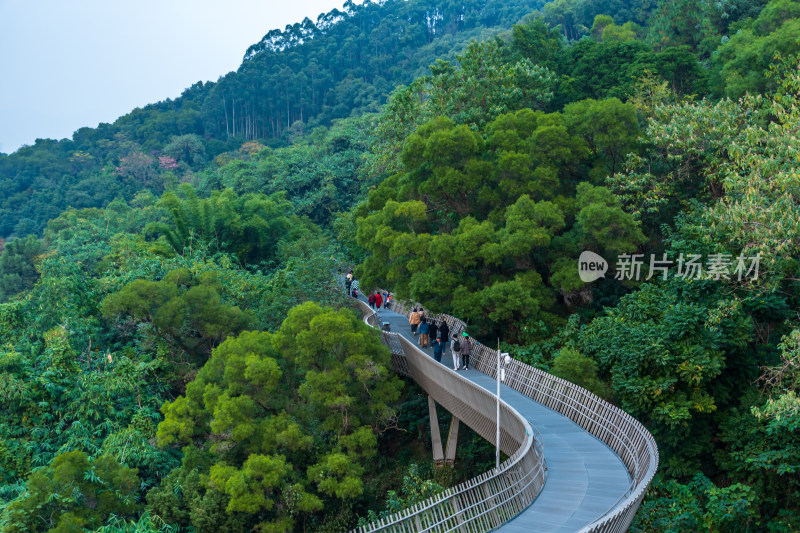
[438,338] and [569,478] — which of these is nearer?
[569,478]

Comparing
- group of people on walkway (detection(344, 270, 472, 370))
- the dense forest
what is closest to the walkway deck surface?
the dense forest

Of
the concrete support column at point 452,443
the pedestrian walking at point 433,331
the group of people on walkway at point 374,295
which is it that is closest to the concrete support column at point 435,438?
the concrete support column at point 452,443

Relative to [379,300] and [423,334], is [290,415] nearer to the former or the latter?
[423,334]

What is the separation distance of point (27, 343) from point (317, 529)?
11.5m

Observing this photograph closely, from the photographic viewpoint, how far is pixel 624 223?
1888 cm

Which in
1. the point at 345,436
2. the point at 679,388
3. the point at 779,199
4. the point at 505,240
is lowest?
the point at 345,436

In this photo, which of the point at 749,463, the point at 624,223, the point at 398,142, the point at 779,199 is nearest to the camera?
the point at 779,199

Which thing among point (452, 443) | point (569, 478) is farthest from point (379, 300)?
point (569, 478)

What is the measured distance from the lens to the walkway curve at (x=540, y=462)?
955cm

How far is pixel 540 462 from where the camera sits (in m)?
10.8

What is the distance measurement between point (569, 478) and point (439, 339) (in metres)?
8.06

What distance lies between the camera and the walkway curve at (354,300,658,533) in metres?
9.55

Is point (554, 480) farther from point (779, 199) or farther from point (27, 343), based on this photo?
point (27, 343)

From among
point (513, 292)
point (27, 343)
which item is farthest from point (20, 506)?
point (513, 292)
